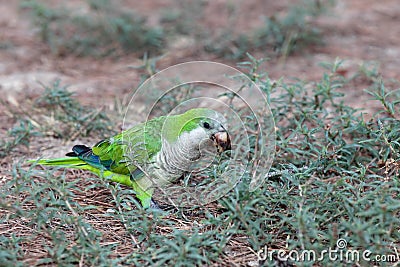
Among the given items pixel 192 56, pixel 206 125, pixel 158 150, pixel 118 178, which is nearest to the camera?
pixel 206 125

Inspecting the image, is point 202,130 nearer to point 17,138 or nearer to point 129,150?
point 129,150

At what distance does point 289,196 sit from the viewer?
2930 millimetres

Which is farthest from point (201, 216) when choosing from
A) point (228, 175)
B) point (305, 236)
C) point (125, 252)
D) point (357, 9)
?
point (357, 9)

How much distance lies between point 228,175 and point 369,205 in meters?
0.75

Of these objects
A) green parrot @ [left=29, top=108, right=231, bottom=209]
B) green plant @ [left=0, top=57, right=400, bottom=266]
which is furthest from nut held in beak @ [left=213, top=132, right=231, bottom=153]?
green plant @ [left=0, top=57, right=400, bottom=266]

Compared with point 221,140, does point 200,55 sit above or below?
below

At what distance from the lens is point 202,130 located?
3.04 meters

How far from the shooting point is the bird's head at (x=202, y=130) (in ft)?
9.96

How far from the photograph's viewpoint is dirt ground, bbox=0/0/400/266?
525 cm

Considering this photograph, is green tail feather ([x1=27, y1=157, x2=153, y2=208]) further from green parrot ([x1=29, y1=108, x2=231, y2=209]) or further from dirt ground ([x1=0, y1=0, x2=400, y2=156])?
dirt ground ([x1=0, y1=0, x2=400, y2=156])

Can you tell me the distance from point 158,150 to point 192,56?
124 inches

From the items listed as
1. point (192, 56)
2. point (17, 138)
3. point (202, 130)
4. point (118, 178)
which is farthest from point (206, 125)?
point (192, 56)

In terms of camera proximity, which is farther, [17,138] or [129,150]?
[17,138]

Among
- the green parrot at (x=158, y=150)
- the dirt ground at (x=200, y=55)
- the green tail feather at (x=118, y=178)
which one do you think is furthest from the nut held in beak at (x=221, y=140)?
the dirt ground at (x=200, y=55)
